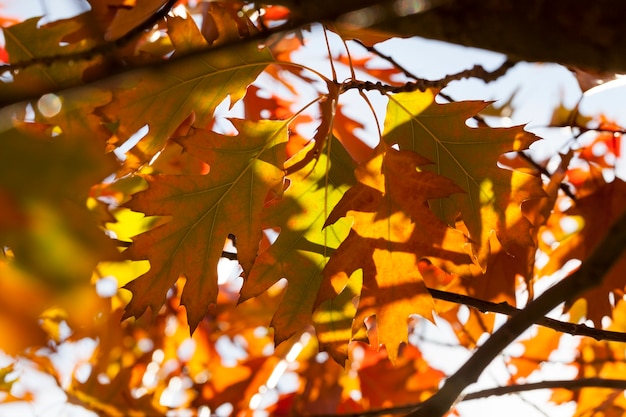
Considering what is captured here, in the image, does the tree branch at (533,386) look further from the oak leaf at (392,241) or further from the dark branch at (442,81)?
the dark branch at (442,81)

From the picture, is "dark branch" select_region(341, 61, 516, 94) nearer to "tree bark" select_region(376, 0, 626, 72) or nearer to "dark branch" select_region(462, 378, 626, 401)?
"tree bark" select_region(376, 0, 626, 72)

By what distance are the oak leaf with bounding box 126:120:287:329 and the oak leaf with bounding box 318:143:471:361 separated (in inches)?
7.8

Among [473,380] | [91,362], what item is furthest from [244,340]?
[473,380]

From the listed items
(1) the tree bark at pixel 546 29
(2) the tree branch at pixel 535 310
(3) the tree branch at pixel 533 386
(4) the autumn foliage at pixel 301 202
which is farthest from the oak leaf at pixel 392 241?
(2) the tree branch at pixel 535 310

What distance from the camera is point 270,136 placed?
1702 mm

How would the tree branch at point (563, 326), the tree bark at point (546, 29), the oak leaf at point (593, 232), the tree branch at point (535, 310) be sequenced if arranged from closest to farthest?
the tree branch at point (535, 310) < the tree bark at point (546, 29) < the tree branch at point (563, 326) < the oak leaf at point (593, 232)

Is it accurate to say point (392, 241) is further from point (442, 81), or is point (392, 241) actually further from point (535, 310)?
point (535, 310)

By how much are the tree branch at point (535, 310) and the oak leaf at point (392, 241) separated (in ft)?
2.28

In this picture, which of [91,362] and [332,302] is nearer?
[332,302]

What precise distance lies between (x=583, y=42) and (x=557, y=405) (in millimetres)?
1841

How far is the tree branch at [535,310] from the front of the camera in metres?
0.76

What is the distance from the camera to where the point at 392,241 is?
1575mm

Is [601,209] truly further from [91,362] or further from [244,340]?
[91,362]

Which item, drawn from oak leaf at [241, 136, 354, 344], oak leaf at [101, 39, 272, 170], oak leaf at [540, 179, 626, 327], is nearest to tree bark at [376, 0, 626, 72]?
oak leaf at [241, 136, 354, 344]
